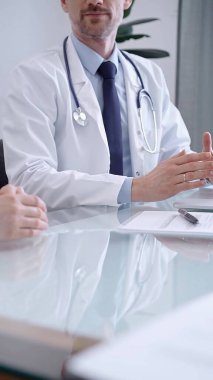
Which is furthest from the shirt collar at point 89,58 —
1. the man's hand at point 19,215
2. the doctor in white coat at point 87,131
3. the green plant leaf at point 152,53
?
the green plant leaf at point 152,53

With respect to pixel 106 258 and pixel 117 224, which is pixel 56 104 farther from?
pixel 106 258

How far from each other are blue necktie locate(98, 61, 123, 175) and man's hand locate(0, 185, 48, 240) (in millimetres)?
604

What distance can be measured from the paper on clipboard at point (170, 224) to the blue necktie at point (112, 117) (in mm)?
439

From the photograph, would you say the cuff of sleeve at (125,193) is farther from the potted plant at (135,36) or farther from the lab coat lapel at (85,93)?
the potted plant at (135,36)

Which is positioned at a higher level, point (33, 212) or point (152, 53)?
point (33, 212)

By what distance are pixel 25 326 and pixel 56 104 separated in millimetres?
1050

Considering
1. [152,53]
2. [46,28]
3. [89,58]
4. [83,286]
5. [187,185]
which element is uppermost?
Result: [83,286]

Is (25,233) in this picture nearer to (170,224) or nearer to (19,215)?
(19,215)

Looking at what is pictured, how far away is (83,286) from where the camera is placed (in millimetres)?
582

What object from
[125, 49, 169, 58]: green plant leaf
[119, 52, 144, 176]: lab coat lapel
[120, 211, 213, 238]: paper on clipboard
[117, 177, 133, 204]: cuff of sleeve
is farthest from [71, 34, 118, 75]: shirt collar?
[125, 49, 169, 58]: green plant leaf

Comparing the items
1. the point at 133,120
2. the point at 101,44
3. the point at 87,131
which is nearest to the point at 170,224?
the point at 87,131

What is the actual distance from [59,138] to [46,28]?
4.49ft

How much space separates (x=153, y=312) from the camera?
0.49 meters

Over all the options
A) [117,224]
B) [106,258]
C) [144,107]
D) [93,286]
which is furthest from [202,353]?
[144,107]
